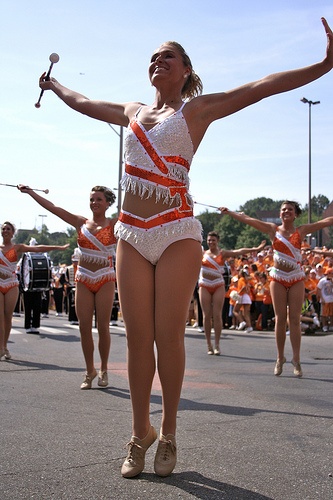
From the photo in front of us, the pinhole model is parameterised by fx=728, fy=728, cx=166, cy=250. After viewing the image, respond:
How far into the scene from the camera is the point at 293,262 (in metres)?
9.37

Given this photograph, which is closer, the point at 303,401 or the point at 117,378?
the point at 303,401

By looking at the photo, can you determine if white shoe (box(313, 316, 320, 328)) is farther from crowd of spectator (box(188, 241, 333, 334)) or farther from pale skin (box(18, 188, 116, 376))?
pale skin (box(18, 188, 116, 376))

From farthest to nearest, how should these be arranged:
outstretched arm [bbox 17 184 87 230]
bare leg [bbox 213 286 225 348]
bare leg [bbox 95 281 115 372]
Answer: bare leg [bbox 213 286 225 348], bare leg [bbox 95 281 115 372], outstretched arm [bbox 17 184 87 230]

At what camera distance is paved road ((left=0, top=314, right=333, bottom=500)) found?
12.0 ft

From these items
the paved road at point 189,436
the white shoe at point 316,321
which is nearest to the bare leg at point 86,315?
the paved road at point 189,436

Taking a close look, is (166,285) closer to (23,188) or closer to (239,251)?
(23,188)

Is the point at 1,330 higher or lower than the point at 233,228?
lower

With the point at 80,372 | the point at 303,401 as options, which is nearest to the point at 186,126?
the point at 303,401

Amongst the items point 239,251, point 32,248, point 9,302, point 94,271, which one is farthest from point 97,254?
point 239,251

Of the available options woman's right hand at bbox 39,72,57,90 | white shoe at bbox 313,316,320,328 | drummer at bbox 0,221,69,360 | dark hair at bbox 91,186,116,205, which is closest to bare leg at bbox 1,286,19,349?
drummer at bbox 0,221,69,360

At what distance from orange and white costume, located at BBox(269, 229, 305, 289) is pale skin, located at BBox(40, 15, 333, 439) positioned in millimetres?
5286

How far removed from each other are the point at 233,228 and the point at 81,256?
120m

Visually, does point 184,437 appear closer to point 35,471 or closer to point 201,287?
point 35,471

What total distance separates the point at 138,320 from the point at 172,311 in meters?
0.20
